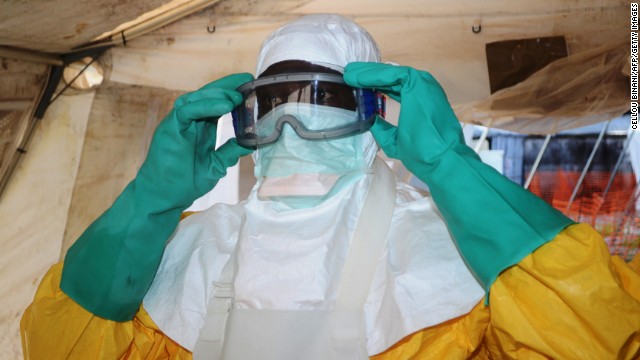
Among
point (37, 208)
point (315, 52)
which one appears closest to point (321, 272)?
point (315, 52)

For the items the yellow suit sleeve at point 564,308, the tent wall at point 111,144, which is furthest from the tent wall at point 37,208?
the yellow suit sleeve at point 564,308

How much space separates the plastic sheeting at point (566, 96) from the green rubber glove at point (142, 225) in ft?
2.80

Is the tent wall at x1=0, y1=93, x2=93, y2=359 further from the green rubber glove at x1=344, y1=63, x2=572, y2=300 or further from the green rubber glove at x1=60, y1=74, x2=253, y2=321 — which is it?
the green rubber glove at x1=344, y1=63, x2=572, y2=300

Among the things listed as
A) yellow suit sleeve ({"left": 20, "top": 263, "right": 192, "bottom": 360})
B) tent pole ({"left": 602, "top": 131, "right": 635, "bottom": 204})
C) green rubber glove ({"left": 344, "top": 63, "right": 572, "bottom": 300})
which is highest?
green rubber glove ({"left": 344, "top": 63, "right": 572, "bottom": 300})

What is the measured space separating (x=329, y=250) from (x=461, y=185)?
25 centimetres

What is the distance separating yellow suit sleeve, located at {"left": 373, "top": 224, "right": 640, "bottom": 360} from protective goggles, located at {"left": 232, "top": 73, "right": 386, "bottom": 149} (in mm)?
400

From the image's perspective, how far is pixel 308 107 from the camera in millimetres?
1053

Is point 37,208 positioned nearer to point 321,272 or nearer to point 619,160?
point 321,272

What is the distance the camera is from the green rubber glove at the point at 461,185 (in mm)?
861

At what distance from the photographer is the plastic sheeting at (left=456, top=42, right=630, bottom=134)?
1.54 metres

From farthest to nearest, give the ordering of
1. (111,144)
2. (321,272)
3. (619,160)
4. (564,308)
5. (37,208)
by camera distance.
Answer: (619,160), (111,144), (37,208), (321,272), (564,308)

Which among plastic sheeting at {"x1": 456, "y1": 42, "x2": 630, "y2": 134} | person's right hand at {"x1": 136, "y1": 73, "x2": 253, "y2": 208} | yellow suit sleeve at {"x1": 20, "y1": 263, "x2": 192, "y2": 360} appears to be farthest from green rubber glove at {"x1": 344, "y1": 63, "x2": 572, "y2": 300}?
plastic sheeting at {"x1": 456, "y1": 42, "x2": 630, "y2": 134}

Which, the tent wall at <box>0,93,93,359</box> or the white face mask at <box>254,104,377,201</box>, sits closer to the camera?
the white face mask at <box>254,104,377,201</box>

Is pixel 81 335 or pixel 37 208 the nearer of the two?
pixel 81 335
